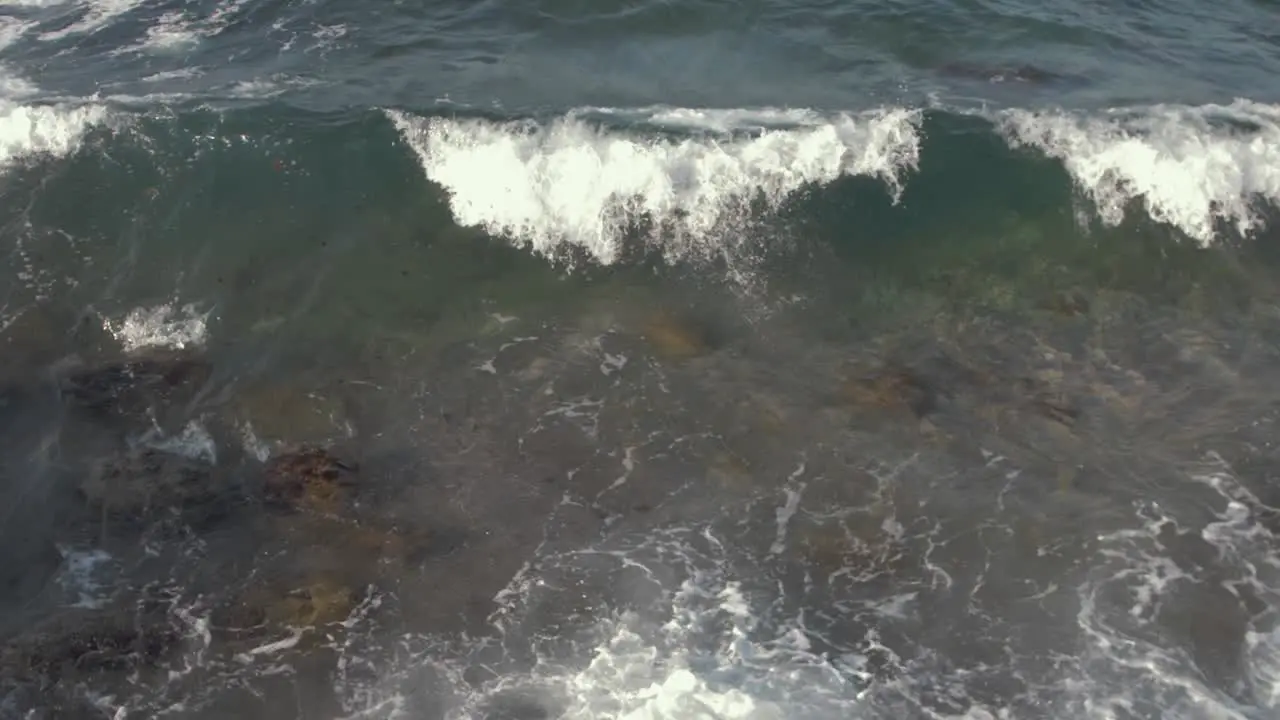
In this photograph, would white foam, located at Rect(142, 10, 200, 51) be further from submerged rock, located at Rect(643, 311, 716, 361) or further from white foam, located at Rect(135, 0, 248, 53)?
submerged rock, located at Rect(643, 311, 716, 361)

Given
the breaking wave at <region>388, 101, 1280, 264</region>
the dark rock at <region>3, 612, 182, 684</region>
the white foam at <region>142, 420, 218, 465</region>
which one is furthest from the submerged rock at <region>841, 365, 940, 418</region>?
the dark rock at <region>3, 612, 182, 684</region>

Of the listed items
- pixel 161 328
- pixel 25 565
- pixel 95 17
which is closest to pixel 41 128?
pixel 95 17

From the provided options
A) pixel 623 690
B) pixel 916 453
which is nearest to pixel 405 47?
pixel 916 453

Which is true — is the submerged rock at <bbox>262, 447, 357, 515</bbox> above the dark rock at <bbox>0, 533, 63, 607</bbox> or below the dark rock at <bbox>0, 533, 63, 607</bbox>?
above

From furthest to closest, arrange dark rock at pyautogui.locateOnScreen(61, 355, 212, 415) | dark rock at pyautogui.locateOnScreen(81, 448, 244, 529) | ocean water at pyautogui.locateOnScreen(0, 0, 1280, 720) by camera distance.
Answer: dark rock at pyautogui.locateOnScreen(61, 355, 212, 415), dark rock at pyautogui.locateOnScreen(81, 448, 244, 529), ocean water at pyautogui.locateOnScreen(0, 0, 1280, 720)

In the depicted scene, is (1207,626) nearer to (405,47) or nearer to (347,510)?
(347,510)

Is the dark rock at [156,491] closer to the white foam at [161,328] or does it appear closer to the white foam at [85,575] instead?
the white foam at [85,575]

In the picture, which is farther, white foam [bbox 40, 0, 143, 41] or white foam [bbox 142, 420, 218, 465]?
white foam [bbox 40, 0, 143, 41]
